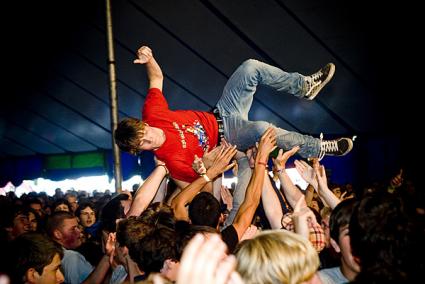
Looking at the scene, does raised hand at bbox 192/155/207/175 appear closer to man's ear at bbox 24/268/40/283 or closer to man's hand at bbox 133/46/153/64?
man's hand at bbox 133/46/153/64

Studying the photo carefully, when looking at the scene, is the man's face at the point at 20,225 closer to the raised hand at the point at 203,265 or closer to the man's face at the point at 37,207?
the man's face at the point at 37,207

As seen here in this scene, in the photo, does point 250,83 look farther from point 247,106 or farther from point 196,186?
point 196,186

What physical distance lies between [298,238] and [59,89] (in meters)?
11.4

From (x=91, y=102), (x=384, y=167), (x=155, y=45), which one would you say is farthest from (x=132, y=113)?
(x=384, y=167)

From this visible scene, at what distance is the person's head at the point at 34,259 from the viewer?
2795 mm

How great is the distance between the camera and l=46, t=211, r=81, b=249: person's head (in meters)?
4.52

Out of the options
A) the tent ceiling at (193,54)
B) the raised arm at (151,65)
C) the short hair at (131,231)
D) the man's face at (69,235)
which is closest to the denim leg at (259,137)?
the raised arm at (151,65)

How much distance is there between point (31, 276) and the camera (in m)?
2.81

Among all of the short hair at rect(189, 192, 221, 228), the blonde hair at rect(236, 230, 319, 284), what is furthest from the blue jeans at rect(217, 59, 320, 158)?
the blonde hair at rect(236, 230, 319, 284)

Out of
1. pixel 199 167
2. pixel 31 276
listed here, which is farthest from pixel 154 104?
pixel 31 276

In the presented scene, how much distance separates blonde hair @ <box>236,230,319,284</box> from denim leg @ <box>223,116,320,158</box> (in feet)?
6.88

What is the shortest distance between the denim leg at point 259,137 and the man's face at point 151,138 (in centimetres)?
62

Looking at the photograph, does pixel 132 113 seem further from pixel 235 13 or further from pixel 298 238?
pixel 298 238

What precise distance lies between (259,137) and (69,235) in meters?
1.91
